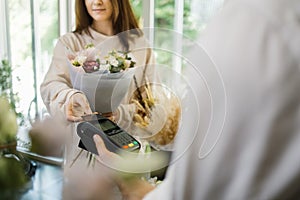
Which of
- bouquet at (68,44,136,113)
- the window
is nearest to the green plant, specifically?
the window

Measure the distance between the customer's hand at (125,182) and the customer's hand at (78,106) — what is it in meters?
0.07

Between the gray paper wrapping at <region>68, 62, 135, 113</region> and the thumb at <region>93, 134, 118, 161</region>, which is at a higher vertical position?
the gray paper wrapping at <region>68, 62, 135, 113</region>

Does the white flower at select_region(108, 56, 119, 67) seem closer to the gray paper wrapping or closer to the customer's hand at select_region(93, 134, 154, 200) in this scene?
the gray paper wrapping

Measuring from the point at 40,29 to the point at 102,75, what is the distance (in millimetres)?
179

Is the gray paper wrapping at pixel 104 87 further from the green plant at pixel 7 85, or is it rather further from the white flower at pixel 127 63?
the green plant at pixel 7 85

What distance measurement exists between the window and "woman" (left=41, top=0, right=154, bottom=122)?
2 cm

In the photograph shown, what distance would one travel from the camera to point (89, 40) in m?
0.80

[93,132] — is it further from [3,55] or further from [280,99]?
[280,99]

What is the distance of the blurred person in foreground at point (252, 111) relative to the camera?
0.78 feet

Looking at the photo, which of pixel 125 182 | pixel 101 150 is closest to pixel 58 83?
pixel 101 150

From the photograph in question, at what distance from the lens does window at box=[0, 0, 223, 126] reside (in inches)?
29.5

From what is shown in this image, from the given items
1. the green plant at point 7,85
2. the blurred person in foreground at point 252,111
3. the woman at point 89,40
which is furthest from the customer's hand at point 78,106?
the blurred person in foreground at point 252,111

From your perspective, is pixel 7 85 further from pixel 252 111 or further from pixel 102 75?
pixel 252 111

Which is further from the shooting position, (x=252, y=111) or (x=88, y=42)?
(x=88, y=42)
